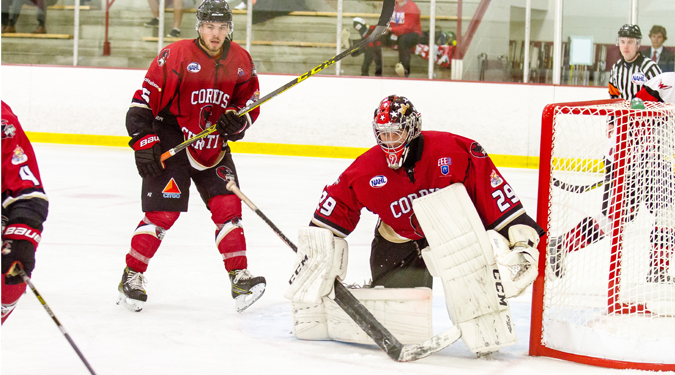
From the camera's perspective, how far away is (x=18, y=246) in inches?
67.2

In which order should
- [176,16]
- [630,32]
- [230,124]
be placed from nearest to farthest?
[230,124] → [630,32] → [176,16]

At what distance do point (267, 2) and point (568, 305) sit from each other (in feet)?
20.2

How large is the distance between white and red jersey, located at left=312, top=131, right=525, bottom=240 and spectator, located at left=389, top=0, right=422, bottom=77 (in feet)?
17.6

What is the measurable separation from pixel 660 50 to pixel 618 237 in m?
5.20

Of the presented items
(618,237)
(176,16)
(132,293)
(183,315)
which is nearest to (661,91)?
(618,237)

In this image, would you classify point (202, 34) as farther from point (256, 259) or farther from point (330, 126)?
point (330, 126)

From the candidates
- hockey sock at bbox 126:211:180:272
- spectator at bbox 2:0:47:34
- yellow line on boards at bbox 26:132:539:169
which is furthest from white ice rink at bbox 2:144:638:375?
spectator at bbox 2:0:47:34

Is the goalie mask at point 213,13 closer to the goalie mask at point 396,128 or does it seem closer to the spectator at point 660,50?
the goalie mask at point 396,128

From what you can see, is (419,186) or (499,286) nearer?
(499,286)

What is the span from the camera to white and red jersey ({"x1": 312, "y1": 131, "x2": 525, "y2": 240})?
2.32 m

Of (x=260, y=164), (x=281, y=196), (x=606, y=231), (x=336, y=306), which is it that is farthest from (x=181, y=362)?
(x=260, y=164)

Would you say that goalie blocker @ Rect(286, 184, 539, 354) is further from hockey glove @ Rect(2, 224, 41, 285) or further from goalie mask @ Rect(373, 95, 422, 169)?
hockey glove @ Rect(2, 224, 41, 285)

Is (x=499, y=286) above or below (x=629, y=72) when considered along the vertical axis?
below

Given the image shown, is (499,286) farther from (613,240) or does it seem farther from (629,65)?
(629,65)
